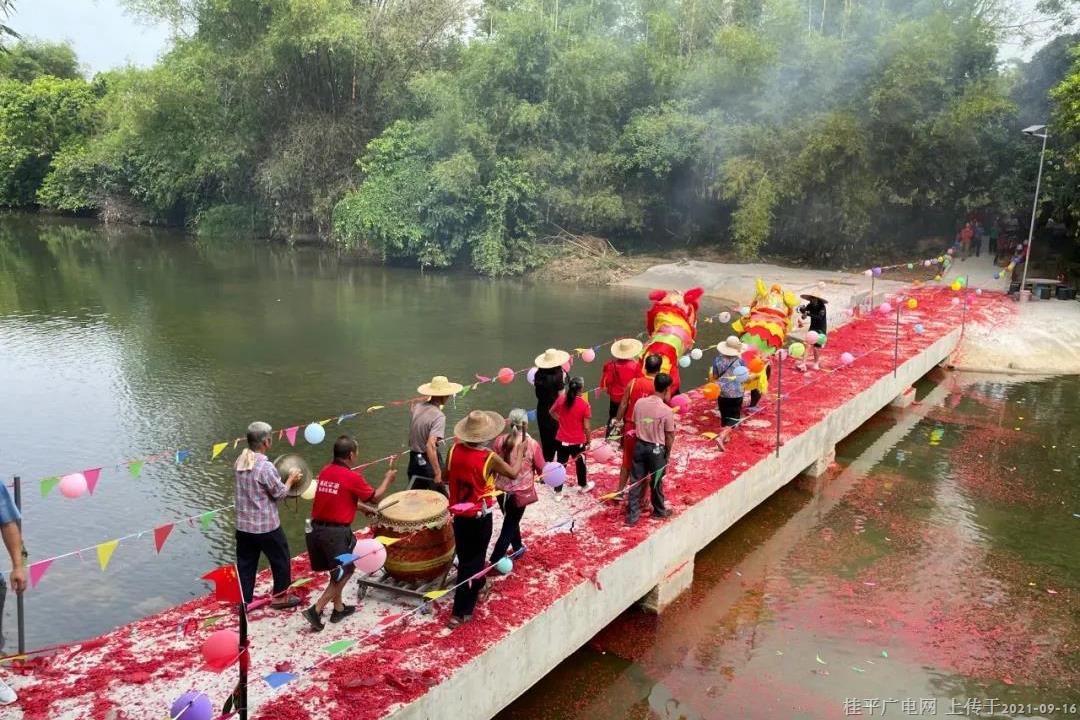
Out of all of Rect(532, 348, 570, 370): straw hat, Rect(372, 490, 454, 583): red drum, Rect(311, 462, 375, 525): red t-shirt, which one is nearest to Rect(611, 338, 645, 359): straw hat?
Rect(532, 348, 570, 370): straw hat

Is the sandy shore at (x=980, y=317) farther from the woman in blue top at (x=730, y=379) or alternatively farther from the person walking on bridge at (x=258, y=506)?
the person walking on bridge at (x=258, y=506)

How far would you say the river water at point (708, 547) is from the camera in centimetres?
762

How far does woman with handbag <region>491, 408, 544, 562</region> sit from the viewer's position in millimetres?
6816

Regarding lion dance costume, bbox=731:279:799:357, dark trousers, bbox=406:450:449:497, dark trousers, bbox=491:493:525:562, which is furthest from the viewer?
lion dance costume, bbox=731:279:799:357

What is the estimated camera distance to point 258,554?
6516mm

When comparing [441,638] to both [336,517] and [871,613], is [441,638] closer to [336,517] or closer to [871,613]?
[336,517]

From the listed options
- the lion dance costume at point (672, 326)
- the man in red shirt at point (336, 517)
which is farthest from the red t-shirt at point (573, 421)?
the man in red shirt at point (336, 517)

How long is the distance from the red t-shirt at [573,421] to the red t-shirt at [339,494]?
10.7ft

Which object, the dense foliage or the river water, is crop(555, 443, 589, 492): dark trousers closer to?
the river water

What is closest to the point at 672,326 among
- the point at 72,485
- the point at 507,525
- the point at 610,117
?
the point at 507,525

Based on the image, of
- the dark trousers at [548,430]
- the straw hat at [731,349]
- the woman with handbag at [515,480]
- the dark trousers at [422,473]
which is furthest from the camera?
the straw hat at [731,349]

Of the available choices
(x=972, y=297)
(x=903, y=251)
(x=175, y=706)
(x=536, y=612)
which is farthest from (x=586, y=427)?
(x=903, y=251)

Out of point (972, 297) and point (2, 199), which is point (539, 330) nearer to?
point (972, 297)

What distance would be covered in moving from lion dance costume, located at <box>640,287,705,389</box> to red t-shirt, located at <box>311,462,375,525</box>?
5.62m
